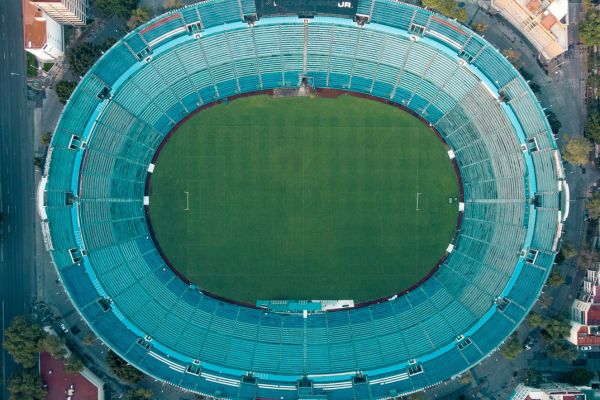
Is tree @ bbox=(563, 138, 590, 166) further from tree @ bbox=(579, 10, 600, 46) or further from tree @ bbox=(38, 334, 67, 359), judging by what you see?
tree @ bbox=(38, 334, 67, 359)

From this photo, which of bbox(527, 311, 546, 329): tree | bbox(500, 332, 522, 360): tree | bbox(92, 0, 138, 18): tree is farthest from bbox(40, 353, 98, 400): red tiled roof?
bbox(527, 311, 546, 329): tree

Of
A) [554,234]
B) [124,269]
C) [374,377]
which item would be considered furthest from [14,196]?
[554,234]

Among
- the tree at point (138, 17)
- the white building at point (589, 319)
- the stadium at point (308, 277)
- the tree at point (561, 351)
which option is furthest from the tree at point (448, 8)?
the tree at point (561, 351)

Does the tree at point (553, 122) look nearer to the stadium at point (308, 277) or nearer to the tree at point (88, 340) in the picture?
the stadium at point (308, 277)

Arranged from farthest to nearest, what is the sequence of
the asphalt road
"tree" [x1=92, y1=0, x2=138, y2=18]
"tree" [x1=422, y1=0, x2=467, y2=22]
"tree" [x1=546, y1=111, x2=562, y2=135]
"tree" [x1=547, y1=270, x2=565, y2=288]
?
"tree" [x1=546, y1=111, x2=562, y2=135]
the asphalt road
"tree" [x1=92, y1=0, x2=138, y2=18]
"tree" [x1=547, y1=270, x2=565, y2=288]
"tree" [x1=422, y1=0, x2=467, y2=22]

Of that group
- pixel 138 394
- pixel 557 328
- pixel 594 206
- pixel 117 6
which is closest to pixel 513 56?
pixel 594 206

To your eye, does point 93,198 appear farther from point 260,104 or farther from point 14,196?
point 260,104

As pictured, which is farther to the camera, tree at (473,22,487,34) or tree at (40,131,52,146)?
tree at (40,131,52,146)
